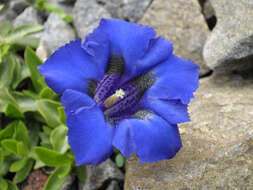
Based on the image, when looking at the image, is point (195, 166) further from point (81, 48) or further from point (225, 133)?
point (81, 48)

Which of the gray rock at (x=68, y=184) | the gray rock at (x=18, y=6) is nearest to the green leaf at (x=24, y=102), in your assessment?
the gray rock at (x=68, y=184)

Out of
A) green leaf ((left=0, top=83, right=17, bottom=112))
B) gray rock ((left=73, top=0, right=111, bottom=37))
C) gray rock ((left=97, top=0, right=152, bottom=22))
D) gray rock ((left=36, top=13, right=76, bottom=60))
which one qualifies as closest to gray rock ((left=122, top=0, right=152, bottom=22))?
gray rock ((left=97, top=0, right=152, bottom=22))

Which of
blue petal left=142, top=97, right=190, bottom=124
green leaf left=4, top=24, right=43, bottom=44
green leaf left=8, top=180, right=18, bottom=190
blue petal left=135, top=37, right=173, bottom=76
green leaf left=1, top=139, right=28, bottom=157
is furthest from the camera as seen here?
green leaf left=4, top=24, right=43, bottom=44

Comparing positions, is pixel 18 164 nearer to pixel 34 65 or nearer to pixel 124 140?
pixel 34 65

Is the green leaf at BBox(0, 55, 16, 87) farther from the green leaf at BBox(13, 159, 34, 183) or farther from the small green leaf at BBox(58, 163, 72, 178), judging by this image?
the small green leaf at BBox(58, 163, 72, 178)

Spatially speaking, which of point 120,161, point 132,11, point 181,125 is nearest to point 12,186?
point 120,161

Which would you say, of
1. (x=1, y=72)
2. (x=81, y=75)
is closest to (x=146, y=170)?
(x=81, y=75)
